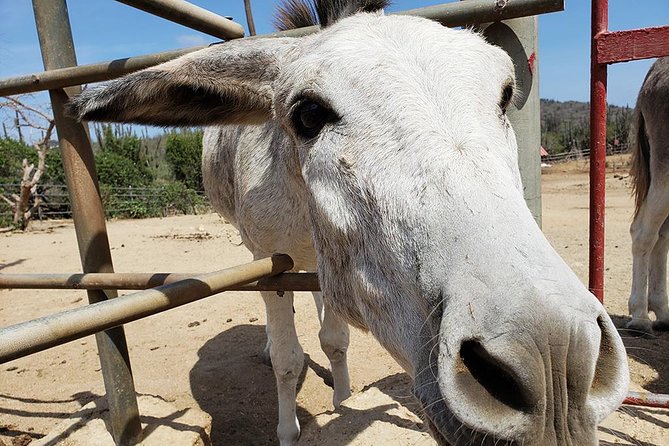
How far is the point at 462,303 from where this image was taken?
1.00 m

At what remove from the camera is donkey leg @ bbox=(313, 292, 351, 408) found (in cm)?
357

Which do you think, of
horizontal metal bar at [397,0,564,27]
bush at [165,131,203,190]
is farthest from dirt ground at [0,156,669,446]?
bush at [165,131,203,190]

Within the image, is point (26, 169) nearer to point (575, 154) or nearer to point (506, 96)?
point (506, 96)

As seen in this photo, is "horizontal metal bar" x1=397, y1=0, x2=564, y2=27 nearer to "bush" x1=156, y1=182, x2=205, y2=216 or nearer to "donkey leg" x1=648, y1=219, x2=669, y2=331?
"donkey leg" x1=648, y1=219, x2=669, y2=331

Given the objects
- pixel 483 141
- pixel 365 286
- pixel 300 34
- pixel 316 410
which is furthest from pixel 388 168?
pixel 316 410

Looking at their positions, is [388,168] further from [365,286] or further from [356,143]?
[365,286]

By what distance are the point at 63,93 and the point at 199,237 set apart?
1047cm

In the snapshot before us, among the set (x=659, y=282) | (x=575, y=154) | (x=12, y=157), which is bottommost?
(x=659, y=282)

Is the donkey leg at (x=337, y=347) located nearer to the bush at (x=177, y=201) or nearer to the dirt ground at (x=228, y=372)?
the dirt ground at (x=228, y=372)

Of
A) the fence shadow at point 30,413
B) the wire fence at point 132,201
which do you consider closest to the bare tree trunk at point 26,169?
the wire fence at point 132,201

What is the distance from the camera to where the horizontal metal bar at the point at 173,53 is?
192 centimetres

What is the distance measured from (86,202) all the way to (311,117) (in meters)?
1.67

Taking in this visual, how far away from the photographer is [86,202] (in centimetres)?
256

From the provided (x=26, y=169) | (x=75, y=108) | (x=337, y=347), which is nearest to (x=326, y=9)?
(x=75, y=108)
